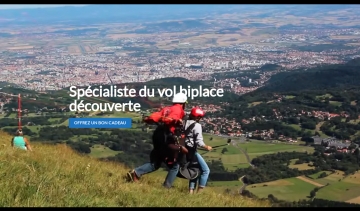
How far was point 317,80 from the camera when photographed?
56.8 metres

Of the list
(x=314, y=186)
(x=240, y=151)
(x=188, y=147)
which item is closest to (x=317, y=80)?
(x=240, y=151)

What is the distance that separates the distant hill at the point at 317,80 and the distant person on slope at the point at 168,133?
4747 cm

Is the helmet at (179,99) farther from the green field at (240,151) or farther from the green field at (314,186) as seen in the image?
the green field at (240,151)

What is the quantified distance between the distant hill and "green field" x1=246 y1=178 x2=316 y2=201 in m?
30.4

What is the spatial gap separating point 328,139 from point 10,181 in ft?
117

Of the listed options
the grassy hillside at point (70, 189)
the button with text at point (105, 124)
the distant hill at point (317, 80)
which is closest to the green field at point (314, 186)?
the button with text at point (105, 124)

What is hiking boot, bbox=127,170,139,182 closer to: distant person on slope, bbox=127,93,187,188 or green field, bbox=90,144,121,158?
distant person on slope, bbox=127,93,187,188

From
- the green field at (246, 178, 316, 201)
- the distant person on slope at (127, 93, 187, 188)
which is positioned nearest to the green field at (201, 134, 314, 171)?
the green field at (246, 178, 316, 201)

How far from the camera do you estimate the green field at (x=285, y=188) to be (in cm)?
1992

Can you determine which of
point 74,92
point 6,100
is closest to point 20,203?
point 6,100

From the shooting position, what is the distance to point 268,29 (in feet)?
328

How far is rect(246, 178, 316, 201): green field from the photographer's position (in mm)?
19916

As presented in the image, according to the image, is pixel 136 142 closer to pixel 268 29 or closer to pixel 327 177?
pixel 327 177

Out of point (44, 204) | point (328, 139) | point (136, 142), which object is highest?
point (44, 204)
